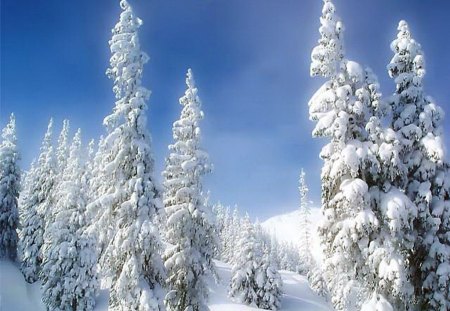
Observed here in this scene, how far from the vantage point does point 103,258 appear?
23.8m

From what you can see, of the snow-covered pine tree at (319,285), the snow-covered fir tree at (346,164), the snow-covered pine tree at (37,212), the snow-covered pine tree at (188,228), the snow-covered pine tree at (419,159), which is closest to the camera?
the snow-covered fir tree at (346,164)

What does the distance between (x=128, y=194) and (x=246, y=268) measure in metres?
32.1

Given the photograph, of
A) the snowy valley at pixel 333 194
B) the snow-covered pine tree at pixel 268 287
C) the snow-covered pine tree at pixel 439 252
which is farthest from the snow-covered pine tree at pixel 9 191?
the snow-covered pine tree at pixel 439 252

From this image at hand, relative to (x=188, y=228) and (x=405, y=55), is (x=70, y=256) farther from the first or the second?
(x=405, y=55)

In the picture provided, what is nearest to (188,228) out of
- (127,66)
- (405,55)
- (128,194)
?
(128,194)

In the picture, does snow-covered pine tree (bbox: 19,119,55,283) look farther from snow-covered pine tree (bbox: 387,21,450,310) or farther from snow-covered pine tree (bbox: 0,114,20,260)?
snow-covered pine tree (bbox: 387,21,450,310)

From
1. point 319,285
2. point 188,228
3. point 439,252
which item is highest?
point 188,228

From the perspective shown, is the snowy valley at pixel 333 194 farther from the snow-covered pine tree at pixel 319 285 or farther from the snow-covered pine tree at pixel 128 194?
the snow-covered pine tree at pixel 319 285

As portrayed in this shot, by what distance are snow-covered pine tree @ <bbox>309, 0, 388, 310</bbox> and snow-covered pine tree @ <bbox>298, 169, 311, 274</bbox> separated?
73.8m

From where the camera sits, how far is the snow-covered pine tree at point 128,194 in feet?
75.7

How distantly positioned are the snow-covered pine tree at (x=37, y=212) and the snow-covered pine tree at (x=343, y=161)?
36.5 m

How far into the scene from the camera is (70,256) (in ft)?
127

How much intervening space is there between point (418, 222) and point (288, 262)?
107443mm

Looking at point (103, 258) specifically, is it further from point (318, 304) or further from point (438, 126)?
point (318, 304)
